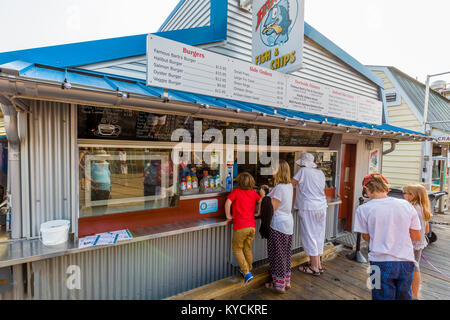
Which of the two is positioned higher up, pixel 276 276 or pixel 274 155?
pixel 274 155

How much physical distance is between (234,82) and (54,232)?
2742 mm

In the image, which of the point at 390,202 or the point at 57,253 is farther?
the point at 390,202

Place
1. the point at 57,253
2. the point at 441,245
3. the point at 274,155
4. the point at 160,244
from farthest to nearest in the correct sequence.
Result: the point at 441,245 → the point at 274,155 → the point at 160,244 → the point at 57,253

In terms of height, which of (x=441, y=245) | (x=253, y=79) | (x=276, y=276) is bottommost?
(x=441, y=245)

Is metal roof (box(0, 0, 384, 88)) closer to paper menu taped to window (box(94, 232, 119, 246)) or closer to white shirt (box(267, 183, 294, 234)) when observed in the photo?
paper menu taped to window (box(94, 232, 119, 246))

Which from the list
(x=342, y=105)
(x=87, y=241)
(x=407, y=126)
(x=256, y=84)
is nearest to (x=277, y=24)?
(x=256, y=84)

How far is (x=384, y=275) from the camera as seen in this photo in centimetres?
249

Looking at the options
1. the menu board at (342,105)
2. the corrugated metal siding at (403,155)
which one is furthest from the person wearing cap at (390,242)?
the corrugated metal siding at (403,155)

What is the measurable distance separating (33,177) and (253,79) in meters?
2.98

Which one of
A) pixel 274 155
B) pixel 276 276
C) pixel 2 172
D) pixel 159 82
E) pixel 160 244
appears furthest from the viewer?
pixel 274 155

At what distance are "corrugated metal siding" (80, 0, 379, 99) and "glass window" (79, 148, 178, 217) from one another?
1.19 meters

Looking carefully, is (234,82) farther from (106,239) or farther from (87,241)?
(87,241)

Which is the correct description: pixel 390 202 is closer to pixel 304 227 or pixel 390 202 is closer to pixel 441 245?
pixel 304 227
